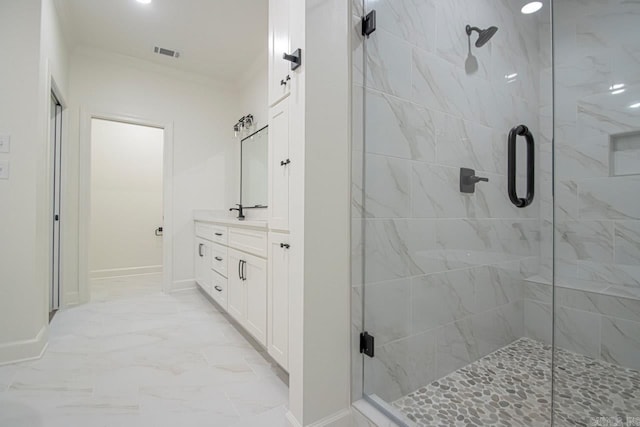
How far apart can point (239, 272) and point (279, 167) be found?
3.20 ft

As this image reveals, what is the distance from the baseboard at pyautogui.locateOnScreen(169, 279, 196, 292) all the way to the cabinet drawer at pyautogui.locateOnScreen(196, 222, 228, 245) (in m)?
0.57

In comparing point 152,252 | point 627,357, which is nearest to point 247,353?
point 627,357

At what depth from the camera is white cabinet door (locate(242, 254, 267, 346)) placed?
1.75 meters

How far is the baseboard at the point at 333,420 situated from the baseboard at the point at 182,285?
2663 mm

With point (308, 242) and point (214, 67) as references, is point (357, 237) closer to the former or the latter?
point (308, 242)

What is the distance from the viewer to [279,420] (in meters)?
1.31

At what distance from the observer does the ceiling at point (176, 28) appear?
2.43 metres

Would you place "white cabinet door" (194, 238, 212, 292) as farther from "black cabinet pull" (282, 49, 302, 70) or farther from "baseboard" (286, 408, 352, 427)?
"black cabinet pull" (282, 49, 302, 70)

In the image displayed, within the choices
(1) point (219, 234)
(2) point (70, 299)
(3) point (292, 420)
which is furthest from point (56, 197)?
(3) point (292, 420)

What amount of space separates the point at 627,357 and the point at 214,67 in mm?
4256

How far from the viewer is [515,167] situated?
5.38ft

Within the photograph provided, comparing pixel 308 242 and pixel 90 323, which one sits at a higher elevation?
pixel 308 242

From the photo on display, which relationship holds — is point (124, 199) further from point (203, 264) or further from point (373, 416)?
point (373, 416)

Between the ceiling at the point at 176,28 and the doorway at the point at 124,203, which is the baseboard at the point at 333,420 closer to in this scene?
the ceiling at the point at 176,28
